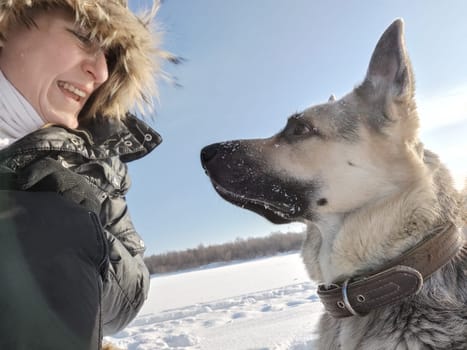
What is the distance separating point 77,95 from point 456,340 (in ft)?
8.33

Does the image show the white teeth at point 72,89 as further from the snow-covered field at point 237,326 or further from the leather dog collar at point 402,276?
the snow-covered field at point 237,326

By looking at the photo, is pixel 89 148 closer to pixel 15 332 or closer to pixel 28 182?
pixel 28 182

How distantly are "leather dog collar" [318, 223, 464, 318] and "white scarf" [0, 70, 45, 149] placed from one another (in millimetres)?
1960

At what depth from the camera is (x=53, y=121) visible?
222 centimetres

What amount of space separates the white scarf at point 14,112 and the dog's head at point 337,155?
1145 mm

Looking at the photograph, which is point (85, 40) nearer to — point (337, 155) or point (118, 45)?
point (118, 45)

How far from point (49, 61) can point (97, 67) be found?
0.36 meters

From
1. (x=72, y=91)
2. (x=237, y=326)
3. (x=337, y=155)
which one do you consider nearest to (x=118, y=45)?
(x=72, y=91)

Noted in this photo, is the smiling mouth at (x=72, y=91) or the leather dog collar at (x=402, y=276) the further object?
the smiling mouth at (x=72, y=91)

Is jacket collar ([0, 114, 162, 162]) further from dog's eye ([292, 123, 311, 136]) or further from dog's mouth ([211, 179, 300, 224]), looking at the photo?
dog's eye ([292, 123, 311, 136])

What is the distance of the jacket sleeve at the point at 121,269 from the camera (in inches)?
83.0

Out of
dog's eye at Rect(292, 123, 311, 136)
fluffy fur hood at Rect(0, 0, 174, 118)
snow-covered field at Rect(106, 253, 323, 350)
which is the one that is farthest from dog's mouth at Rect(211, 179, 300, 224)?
snow-covered field at Rect(106, 253, 323, 350)

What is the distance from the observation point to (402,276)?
1.96 meters

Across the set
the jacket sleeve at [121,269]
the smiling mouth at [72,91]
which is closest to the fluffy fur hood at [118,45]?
the smiling mouth at [72,91]
